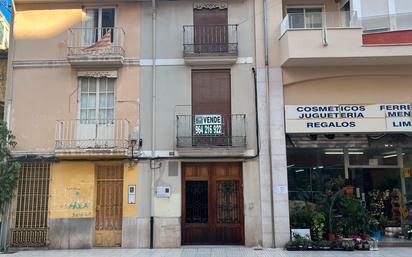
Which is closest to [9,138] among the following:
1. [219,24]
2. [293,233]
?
[219,24]

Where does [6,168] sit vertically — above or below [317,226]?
above

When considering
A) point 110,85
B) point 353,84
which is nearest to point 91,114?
point 110,85

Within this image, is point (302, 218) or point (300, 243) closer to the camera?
point (300, 243)

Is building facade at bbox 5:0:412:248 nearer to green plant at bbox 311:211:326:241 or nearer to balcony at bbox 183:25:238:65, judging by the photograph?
balcony at bbox 183:25:238:65

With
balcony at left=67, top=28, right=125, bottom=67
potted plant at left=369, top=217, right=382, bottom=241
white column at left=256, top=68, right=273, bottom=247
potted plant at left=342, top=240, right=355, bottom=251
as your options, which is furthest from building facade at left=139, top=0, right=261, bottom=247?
potted plant at left=369, top=217, right=382, bottom=241

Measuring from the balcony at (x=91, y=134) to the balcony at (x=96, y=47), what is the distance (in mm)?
1968

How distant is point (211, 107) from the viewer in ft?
45.5

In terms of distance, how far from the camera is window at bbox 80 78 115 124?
14.0 meters

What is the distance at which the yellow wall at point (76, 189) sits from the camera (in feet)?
44.0

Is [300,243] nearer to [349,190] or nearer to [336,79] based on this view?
[349,190]

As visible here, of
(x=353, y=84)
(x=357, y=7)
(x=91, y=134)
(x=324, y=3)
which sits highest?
(x=324, y=3)

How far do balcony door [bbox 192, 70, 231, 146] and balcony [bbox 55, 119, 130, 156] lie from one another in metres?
2.35

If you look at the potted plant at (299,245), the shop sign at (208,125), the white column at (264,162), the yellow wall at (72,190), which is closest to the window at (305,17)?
the white column at (264,162)

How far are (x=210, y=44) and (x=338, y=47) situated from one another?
4076 mm
